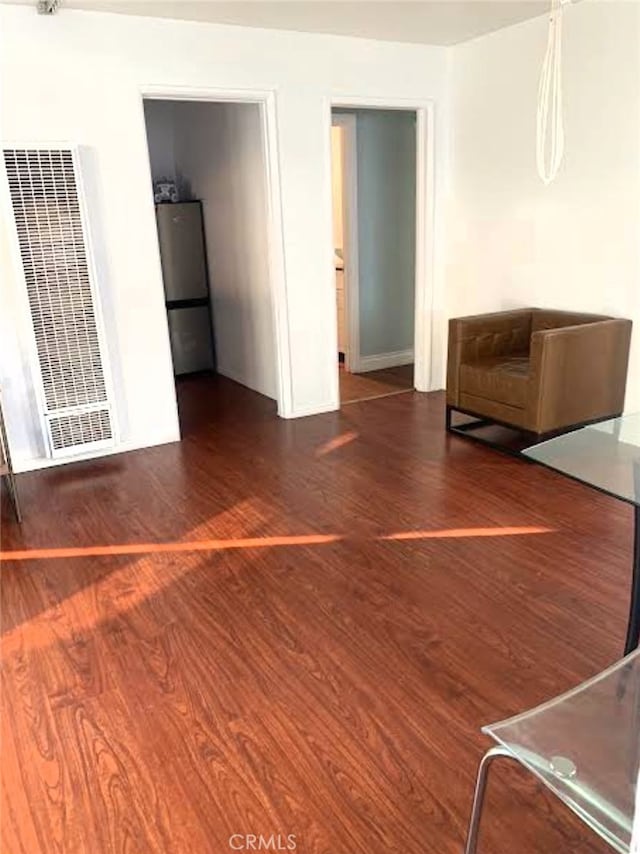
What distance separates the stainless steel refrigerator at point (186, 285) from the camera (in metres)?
5.48

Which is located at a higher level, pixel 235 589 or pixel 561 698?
pixel 561 698

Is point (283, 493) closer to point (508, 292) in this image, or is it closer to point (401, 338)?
point (508, 292)

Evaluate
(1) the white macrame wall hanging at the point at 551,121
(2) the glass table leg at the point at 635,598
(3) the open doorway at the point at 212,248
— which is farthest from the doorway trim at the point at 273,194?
(2) the glass table leg at the point at 635,598

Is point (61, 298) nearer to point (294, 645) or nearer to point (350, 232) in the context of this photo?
point (294, 645)

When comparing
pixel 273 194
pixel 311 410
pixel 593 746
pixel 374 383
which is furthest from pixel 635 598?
pixel 374 383

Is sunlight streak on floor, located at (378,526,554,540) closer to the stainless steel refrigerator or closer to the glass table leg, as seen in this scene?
the glass table leg

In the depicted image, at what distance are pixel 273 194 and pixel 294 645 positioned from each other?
9.68 feet

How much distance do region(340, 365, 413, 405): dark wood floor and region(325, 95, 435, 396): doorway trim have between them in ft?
0.64

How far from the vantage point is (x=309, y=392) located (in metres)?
4.59

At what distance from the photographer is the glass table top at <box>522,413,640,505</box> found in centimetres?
164

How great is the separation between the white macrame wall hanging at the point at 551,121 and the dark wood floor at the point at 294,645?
70.3 inches

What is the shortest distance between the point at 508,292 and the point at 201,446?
2287mm

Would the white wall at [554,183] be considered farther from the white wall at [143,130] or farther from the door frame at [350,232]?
the door frame at [350,232]

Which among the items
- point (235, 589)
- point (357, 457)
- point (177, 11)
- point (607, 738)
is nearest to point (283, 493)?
point (357, 457)
